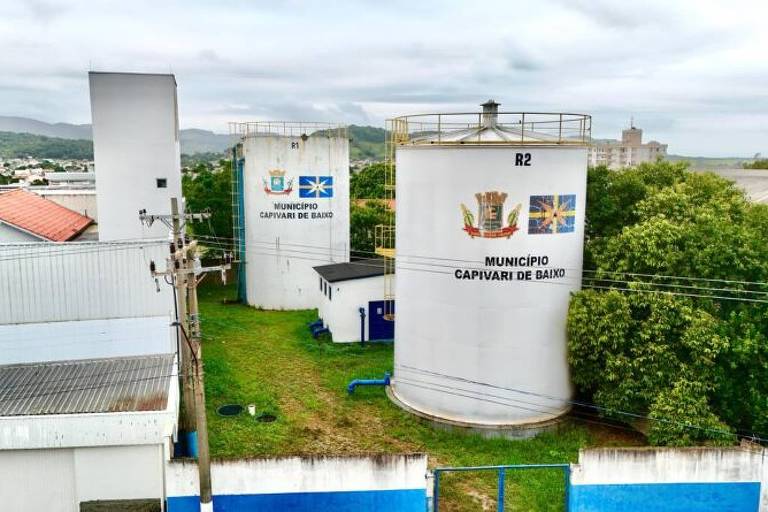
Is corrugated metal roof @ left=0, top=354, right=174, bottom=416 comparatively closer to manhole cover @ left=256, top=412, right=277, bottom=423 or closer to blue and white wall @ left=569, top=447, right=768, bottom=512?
manhole cover @ left=256, top=412, right=277, bottom=423

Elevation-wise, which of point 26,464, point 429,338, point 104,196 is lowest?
point 26,464

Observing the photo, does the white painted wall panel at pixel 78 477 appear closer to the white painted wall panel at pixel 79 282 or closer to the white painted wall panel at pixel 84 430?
the white painted wall panel at pixel 84 430

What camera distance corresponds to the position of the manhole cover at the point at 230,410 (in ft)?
57.9

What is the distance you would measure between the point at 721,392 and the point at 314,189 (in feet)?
61.1

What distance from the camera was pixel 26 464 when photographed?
41.3 ft

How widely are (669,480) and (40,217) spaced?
22.7m

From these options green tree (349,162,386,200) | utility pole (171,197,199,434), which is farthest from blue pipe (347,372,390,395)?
green tree (349,162,386,200)

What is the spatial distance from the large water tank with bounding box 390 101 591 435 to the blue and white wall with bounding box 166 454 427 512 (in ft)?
14.6

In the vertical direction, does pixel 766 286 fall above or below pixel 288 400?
above

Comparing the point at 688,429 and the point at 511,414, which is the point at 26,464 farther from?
the point at 688,429

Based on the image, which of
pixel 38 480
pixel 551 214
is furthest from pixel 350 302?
pixel 38 480

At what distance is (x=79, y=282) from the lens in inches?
647

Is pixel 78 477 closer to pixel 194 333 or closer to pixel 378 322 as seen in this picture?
pixel 194 333

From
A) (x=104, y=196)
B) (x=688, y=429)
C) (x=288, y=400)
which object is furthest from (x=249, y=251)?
(x=688, y=429)
